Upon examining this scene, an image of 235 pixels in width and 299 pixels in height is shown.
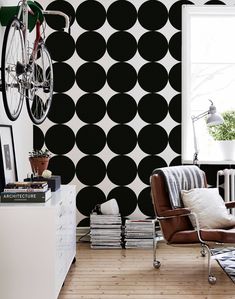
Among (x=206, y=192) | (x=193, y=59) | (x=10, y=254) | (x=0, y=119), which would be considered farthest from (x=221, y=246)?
(x=193, y=59)

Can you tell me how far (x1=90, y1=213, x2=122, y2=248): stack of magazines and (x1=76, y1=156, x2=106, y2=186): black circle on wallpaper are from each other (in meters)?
0.47

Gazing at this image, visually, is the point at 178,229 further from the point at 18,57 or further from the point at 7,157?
the point at 18,57

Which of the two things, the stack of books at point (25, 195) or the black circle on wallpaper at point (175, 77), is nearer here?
the stack of books at point (25, 195)

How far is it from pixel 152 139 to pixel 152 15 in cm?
131

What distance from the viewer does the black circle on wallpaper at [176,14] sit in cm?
533

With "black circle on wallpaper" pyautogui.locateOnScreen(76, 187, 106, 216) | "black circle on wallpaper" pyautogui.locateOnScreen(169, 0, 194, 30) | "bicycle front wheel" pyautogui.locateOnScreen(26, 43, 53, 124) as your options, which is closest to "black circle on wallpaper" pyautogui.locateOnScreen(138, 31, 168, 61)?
"black circle on wallpaper" pyautogui.locateOnScreen(169, 0, 194, 30)

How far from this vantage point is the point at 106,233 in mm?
5039

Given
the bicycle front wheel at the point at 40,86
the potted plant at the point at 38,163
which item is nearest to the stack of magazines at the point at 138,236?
the potted plant at the point at 38,163

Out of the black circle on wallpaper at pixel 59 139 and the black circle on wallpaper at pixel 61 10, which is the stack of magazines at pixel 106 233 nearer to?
the black circle on wallpaper at pixel 59 139

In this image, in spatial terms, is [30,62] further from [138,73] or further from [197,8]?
[197,8]

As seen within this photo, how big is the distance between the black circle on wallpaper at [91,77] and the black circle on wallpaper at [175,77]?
71 centimetres

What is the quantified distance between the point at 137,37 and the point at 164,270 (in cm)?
247

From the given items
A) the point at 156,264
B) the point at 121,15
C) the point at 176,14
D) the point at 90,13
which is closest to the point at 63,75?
the point at 90,13

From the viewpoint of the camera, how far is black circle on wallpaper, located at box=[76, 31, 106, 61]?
17.5 feet
